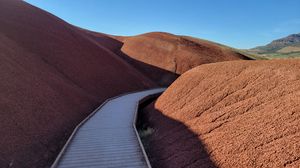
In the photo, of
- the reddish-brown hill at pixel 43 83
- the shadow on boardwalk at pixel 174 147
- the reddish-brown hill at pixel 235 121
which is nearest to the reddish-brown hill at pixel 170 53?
the reddish-brown hill at pixel 43 83

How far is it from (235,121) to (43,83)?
42.1ft

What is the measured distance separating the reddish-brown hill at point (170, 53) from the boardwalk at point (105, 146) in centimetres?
3312

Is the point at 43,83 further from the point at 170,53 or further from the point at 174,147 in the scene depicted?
the point at 170,53

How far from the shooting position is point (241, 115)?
35.1ft

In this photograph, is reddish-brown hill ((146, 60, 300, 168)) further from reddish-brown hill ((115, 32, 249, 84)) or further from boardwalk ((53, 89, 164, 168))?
reddish-brown hill ((115, 32, 249, 84))


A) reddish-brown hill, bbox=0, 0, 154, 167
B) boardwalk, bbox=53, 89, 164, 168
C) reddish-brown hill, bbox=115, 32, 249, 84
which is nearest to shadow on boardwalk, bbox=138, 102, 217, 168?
boardwalk, bbox=53, 89, 164, 168

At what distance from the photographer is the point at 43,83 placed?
1870 centimetres

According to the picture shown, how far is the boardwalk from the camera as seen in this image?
32.3 feet

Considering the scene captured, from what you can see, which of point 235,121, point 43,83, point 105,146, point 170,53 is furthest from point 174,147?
point 170,53

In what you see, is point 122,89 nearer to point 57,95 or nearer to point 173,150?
point 57,95

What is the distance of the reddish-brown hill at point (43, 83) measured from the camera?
11.1 m

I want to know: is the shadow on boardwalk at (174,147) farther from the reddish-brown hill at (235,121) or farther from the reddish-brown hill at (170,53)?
the reddish-brown hill at (170,53)

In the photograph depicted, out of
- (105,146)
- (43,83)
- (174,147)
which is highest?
(43,83)

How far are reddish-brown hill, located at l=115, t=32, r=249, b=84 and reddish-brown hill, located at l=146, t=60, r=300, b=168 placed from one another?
1304 inches
